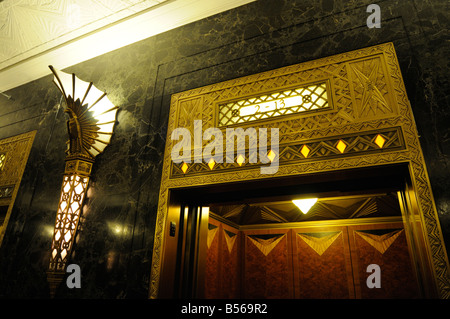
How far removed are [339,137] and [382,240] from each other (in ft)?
10.3

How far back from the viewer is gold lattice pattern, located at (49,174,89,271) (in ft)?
9.09

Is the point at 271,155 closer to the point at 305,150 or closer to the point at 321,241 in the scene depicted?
the point at 305,150

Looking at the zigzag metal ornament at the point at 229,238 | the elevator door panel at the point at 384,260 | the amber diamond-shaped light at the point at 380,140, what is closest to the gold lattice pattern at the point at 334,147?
the amber diamond-shaped light at the point at 380,140

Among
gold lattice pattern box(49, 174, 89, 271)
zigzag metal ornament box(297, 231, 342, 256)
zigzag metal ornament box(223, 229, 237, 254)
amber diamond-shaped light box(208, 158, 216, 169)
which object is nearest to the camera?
amber diamond-shaped light box(208, 158, 216, 169)

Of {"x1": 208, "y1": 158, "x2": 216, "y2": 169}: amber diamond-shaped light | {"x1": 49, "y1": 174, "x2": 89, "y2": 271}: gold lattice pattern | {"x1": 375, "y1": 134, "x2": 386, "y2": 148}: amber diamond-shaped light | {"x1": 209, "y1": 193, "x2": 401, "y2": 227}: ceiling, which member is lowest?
{"x1": 49, "y1": 174, "x2": 89, "y2": 271}: gold lattice pattern

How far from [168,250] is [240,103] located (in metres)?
1.37

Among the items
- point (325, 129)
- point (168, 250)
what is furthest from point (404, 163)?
point (168, 250)

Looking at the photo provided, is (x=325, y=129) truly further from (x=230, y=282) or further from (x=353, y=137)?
(x=230, y=282)

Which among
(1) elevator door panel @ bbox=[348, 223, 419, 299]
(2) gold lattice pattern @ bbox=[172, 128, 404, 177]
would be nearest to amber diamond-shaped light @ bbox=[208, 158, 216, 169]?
(2) gold lattice pattern @ bbox=[172, 128, 404, 177]

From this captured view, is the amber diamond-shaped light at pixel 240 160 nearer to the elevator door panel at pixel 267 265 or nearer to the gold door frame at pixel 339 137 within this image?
the gold door frame at pixel 339 137

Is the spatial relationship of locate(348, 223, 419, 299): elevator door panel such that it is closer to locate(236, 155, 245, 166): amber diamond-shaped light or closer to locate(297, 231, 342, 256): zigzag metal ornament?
locate(297, 231, 342, 256): zigzag metal ornament

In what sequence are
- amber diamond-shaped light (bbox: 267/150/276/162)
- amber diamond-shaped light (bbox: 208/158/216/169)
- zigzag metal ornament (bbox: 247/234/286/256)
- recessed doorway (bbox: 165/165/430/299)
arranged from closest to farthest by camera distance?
amber diamond-shaped light (bbox: 267/150/276/162)
amber diamond-shaped light (bbox: 208/158/216/169)
recessed doorway (bbox: 165/165/430/299)
zigzag metal ornament (bbox: 247/234/286/256)

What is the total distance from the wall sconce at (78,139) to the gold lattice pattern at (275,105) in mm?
1297

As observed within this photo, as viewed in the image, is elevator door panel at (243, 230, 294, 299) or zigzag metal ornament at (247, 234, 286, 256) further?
zigzag metal ornament at (247, 234, 286, 256)
